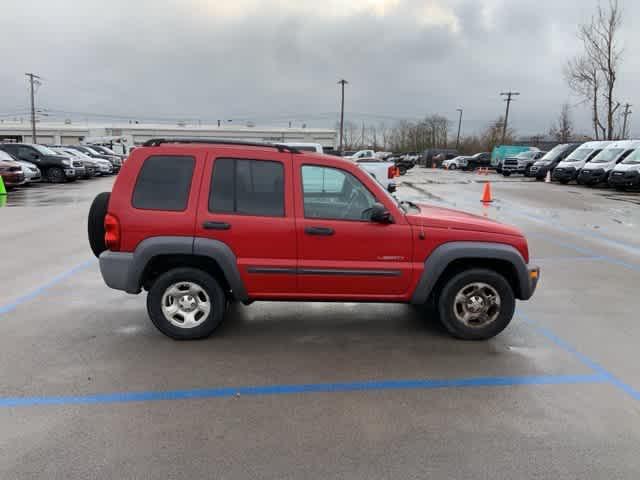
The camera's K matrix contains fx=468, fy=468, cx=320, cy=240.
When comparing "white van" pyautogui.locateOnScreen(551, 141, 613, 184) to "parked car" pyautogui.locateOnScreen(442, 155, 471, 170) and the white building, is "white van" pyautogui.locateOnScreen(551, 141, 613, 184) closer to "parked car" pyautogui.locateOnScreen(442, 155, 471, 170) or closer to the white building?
"parked car" pyautogui.locateOnScreen(442, 155, 471, 170)

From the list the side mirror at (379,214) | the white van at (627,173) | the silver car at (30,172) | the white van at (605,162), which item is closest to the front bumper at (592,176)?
the white van at (605,162)

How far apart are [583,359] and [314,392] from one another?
8.27 ft

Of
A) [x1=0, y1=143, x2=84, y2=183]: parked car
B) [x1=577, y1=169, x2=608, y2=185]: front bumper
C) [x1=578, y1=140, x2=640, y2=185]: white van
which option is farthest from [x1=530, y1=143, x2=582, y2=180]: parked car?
[x1=0, y1=143, x2=84, y2=183]: parked car

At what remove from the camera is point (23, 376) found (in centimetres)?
376

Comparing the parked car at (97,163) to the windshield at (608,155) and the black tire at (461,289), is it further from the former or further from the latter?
the windshield at (608,155)

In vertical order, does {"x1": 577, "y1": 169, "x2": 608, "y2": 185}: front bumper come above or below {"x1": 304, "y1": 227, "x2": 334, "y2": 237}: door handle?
above

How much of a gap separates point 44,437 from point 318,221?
2.62m

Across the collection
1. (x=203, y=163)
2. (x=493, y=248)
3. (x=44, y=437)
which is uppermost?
(x=203, y=163)

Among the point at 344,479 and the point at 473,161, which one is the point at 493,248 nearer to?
the point at 344,479

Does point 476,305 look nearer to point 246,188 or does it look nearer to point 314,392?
point 314,392

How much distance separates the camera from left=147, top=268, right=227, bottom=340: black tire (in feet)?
14.5

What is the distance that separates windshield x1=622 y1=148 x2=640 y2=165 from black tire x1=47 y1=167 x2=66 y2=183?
2730 centimetres

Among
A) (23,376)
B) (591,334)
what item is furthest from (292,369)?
(591,334)

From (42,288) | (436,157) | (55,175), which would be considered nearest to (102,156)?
(55,175)
